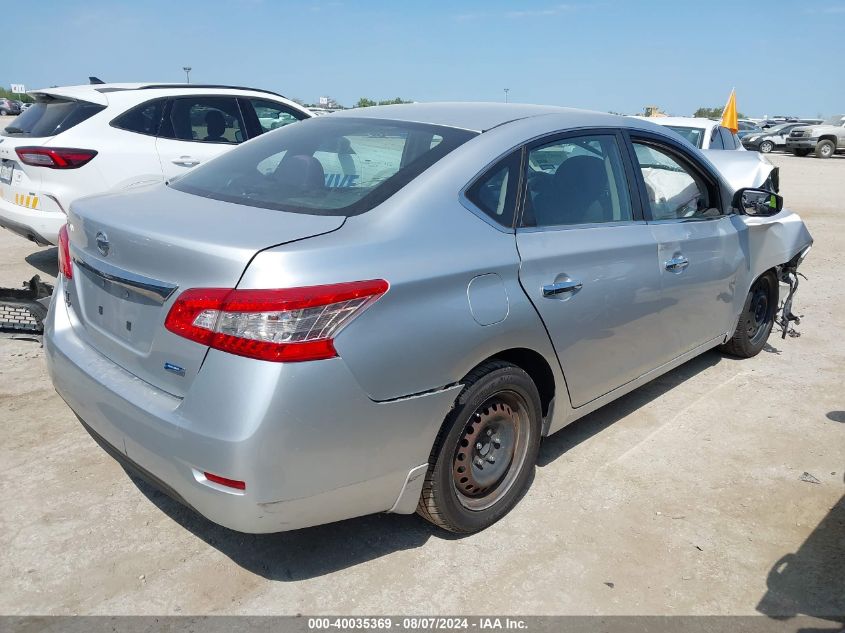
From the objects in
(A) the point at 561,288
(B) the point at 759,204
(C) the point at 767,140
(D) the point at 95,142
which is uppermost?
(B) the point at 759,204

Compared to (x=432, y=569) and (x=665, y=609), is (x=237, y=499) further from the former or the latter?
(x=665, y=609)

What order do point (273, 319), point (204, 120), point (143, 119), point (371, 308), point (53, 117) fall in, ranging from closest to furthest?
point (273, 319) < point (371, 308) < point (53, 117) < point (143, 119) < point (204, 120)

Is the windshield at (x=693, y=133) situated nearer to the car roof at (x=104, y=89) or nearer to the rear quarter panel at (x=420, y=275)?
the car roof at (x=104, y=89)

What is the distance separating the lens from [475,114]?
3.32 m

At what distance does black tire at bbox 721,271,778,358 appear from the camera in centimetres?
502

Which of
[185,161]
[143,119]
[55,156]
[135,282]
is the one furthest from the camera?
[185,161]

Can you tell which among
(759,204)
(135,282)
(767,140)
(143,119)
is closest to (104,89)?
(143,119)

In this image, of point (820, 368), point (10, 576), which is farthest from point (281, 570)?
point (820, 368)

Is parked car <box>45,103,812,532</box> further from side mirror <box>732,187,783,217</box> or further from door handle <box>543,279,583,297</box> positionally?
side mirror <box>732,187,783,217</box>

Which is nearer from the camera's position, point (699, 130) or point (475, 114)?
point (475, 114)

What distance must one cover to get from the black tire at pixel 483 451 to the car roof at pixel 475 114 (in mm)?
1073

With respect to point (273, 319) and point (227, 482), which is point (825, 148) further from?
point (227, 482)

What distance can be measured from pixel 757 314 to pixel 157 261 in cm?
433

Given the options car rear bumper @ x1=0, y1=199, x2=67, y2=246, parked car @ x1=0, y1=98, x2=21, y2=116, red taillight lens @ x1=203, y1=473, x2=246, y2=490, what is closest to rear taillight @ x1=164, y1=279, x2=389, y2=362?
red taillight lens @ x1=203, y1=473, x2=246, y2=490
